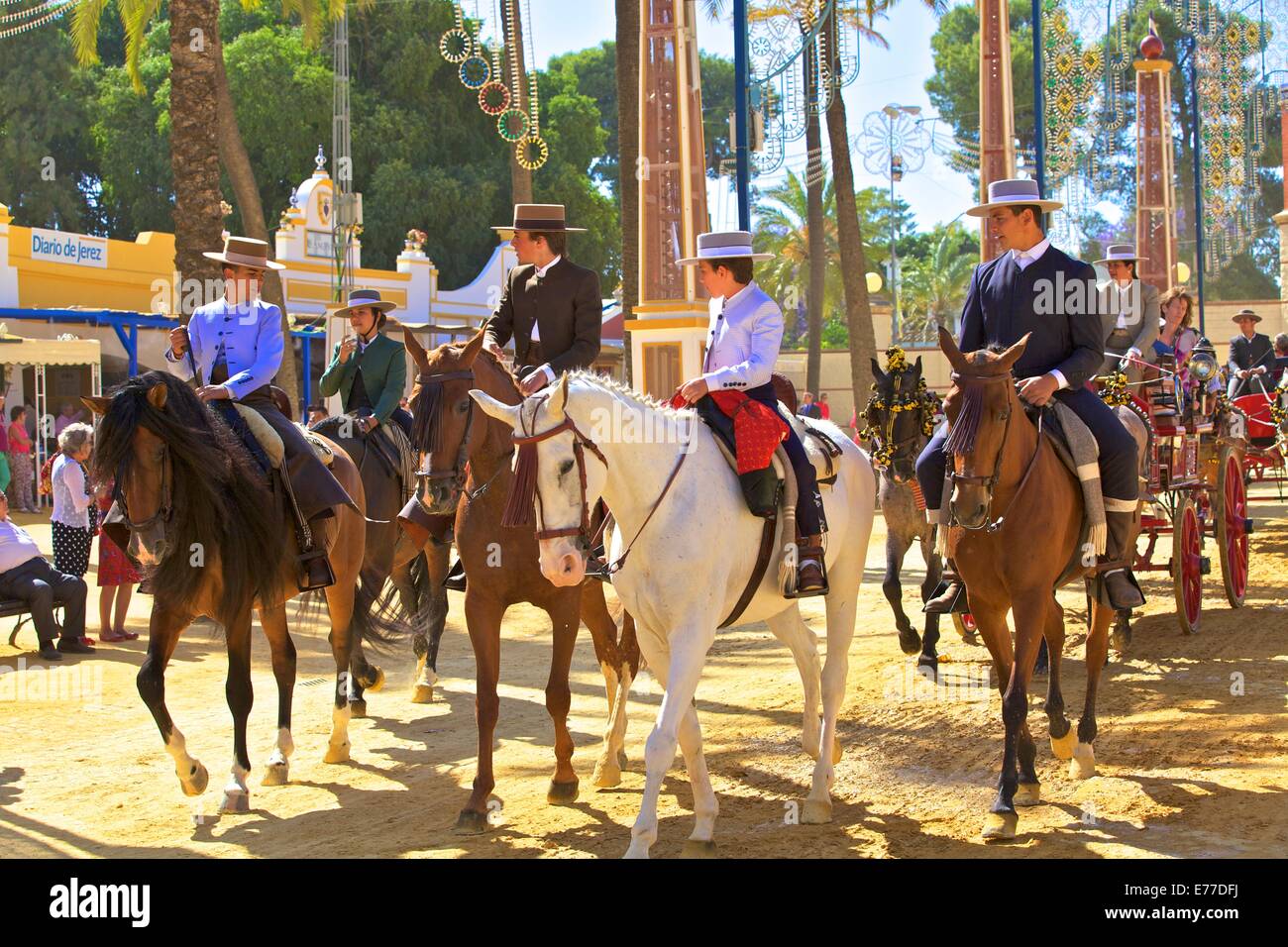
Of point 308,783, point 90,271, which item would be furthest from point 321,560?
point 90,271

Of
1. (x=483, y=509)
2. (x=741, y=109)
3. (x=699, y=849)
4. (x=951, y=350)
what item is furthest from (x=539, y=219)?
(x=741, y=109)

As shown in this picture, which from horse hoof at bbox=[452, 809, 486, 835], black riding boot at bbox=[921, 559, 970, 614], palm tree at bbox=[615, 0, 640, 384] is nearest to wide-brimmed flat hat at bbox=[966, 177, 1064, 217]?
black riding boot at bbox=[921, 559, 970, 614]

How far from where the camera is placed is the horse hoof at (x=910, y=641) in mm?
11367

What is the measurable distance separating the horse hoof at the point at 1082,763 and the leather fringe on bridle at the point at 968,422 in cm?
218

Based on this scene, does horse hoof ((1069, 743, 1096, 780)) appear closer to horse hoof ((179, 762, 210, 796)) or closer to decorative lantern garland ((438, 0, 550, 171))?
horse hoof ((179, 762, 210, 796))

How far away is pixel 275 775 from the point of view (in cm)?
839

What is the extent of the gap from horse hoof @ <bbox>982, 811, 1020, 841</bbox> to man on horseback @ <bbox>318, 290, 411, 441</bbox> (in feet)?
20.3

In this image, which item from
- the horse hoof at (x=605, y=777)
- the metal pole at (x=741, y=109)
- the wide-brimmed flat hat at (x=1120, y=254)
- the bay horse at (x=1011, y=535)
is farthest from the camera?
the metal pole at (x=741, y=109)

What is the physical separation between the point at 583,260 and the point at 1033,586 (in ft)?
152

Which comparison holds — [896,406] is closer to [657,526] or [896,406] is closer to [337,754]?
[337,754]


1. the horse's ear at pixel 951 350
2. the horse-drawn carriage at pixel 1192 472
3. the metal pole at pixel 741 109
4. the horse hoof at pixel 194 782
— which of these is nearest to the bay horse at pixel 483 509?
the horse hoof at pixel 194 782

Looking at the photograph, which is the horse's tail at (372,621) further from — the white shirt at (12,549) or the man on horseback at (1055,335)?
the man on horseback at (1055,335)

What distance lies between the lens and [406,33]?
164 ft

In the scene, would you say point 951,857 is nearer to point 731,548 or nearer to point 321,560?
point 731,548
